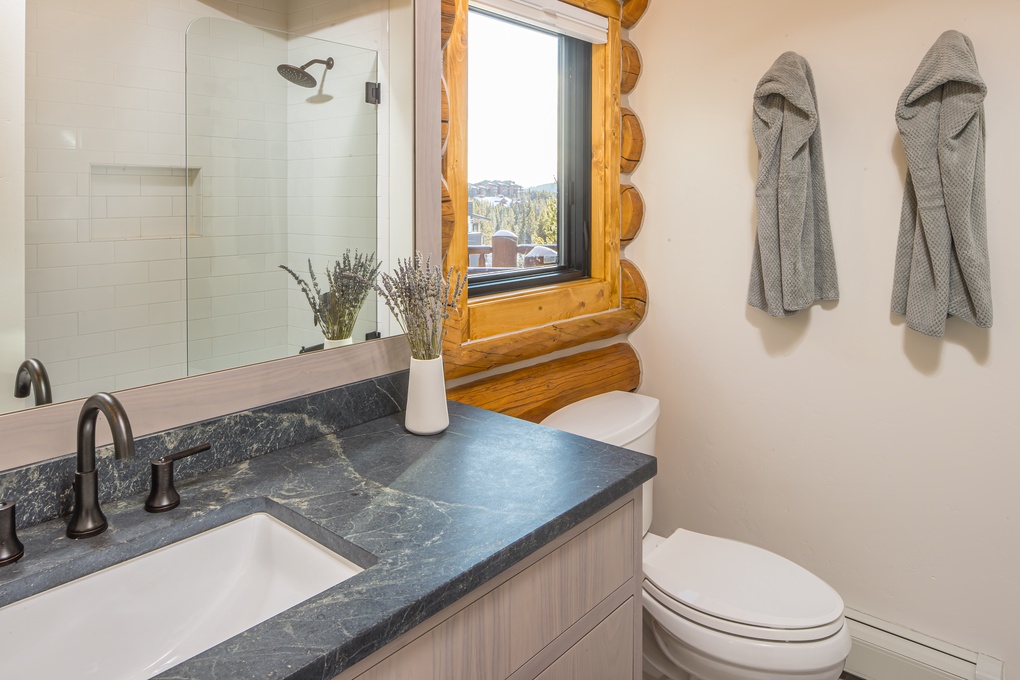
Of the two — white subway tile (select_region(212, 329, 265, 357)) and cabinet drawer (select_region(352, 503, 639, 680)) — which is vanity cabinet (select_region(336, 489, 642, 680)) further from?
white subway tile (select_region(212, 329, 265, 357))

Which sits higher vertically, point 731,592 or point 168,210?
point 168,210

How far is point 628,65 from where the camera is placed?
94.7 inches

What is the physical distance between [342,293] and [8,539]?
0.75m

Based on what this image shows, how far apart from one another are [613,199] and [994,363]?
122 centimetres

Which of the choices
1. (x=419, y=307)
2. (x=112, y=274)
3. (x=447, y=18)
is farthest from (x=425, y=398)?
(x=447, y=18)

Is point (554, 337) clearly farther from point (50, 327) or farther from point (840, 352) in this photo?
point (50, 327)

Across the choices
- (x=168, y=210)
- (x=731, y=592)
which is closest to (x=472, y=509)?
(x=168, y=210)

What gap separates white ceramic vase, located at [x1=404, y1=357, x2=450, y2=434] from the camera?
1.44 metres

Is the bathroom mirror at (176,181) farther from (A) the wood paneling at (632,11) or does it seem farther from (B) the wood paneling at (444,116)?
(A) the wood paneling at (632,11)

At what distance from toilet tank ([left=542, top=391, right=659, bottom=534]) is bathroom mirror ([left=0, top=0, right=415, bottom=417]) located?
0.78 metres

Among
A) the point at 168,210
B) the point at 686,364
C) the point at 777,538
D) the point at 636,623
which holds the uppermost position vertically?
the point at 168,210

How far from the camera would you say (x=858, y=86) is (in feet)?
6.42

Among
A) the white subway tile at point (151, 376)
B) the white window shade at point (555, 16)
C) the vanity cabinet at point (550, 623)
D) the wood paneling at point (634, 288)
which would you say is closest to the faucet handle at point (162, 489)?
the white subway tile at point (151, 376)

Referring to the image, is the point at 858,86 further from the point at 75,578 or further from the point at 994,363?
the point at 75,578
